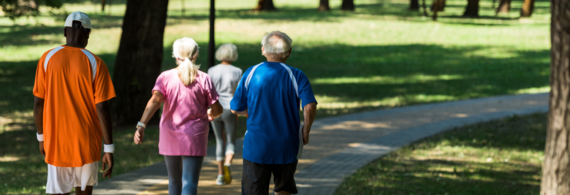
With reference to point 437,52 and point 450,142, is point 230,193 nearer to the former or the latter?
point 450,142

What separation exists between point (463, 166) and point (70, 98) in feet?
18.4

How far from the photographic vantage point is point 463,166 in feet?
25.3

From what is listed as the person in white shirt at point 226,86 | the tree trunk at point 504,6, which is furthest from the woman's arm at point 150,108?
the tree trunk at point 504,6

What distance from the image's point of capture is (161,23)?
10523mm

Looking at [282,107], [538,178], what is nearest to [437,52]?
[538,178]

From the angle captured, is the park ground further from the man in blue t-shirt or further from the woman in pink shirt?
the man in blue t-shirt

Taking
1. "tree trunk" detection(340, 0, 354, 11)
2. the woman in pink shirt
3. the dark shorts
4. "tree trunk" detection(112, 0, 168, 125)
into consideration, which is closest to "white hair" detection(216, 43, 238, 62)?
the woman in pink shirt

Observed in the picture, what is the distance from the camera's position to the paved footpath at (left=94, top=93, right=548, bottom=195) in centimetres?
654

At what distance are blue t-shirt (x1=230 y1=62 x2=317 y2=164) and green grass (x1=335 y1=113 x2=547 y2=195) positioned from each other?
2.29 metres

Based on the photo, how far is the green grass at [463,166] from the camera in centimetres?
655

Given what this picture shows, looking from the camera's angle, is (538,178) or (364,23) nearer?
(538,178)

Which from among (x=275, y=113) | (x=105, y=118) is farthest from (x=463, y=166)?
(x=105, y=118)

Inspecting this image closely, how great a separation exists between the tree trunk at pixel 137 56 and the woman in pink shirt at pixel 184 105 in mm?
6063

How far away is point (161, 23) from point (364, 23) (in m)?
25.3
